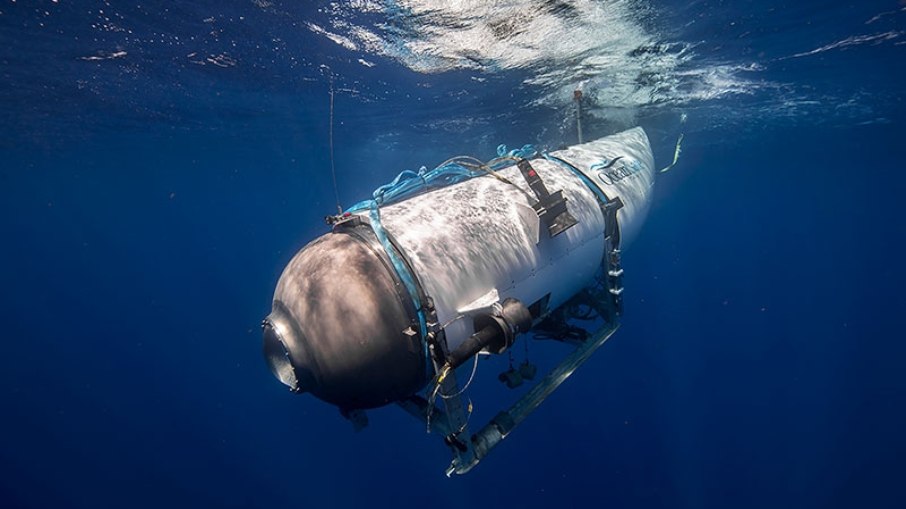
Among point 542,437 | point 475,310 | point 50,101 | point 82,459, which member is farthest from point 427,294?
point 82,459

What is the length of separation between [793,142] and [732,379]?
15.3 meters

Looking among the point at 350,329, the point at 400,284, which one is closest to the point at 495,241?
the point at 400,284

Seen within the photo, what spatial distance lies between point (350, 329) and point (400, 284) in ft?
1.56

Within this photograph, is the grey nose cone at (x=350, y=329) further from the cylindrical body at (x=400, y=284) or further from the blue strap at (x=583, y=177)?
the blue strap at (x=583, y=177)

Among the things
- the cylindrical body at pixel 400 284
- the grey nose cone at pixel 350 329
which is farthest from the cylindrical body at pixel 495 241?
the grey nose cone at pixel 350 329

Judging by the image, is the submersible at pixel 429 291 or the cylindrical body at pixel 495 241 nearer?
the submersible at pixel 429 291

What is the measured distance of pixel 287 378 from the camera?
3215 millimetres

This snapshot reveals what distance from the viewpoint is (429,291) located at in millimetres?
3049

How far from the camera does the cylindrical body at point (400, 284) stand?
2.89 metres

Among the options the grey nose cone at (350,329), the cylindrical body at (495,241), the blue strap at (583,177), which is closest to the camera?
the grey nose cone at (350,329)

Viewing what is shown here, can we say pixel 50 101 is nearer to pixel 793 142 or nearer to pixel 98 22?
pixel 98 22

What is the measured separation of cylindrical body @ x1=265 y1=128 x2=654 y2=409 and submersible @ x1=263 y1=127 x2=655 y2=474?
0.01 meters

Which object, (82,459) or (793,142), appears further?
(82,459)

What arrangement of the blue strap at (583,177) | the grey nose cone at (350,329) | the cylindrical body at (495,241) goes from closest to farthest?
the grey nose cone at (350,329)
the cylindrical body at (495,241)
the blue strap at (583,177)
